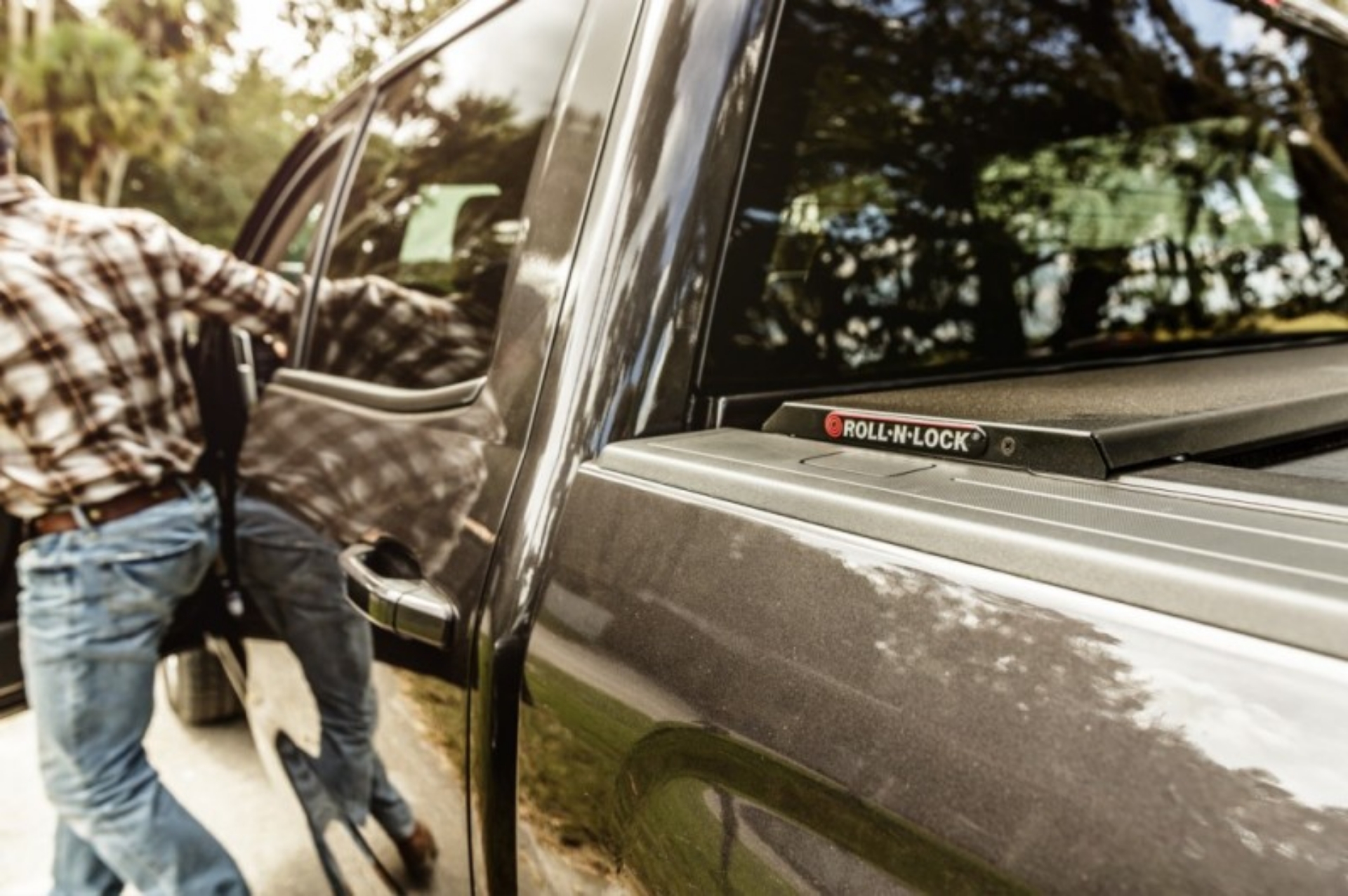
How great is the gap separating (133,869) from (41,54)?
23649mm

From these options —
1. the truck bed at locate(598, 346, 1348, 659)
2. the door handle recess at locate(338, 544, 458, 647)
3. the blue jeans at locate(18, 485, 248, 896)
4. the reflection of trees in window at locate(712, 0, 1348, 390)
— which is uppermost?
the reflection of trees in window at locate(712, 0, 1348, 390)

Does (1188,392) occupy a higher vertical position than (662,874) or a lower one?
higher

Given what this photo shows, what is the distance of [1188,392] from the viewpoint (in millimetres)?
1245

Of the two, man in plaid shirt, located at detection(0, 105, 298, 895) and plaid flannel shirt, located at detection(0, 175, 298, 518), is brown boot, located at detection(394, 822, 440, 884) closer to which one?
man in plaid shirt, located at detection(0, 105, 298, 895)

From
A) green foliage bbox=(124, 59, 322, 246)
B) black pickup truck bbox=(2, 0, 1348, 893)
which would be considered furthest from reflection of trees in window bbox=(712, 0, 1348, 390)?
green foliage bbox=(124, 59, 322, 246)

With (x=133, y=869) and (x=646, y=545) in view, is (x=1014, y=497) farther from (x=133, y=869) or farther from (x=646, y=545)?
(x=133, y=869)

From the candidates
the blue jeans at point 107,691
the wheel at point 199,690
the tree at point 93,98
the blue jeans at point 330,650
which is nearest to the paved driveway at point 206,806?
the wheel at point 199,690

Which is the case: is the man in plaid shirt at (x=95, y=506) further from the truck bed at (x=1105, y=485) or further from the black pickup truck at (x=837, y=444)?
the truck bed at (x=1105, y=485)

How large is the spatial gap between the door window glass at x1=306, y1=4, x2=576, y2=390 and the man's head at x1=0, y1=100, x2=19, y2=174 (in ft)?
2.06

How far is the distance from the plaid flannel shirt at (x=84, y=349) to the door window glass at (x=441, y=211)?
0.34 m

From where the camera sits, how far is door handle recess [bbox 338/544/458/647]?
1.29 meters

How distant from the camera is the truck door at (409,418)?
1330mm

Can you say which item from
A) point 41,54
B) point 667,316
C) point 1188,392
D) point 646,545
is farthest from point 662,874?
point 41,54

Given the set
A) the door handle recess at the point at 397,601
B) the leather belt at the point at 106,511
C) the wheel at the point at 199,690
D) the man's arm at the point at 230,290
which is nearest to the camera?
the door handle recess at the point at 397,601
